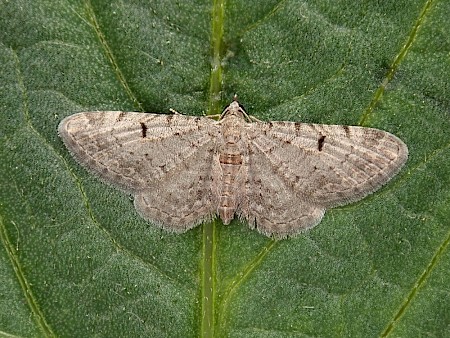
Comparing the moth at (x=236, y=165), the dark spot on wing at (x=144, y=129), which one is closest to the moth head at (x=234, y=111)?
the moth at (x=236, y=165)

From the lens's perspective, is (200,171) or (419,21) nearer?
(419,21)

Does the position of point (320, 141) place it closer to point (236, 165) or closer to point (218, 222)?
point (236, 165)

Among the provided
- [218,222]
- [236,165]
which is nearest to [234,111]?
[236,165]

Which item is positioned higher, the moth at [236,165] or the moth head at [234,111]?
the moth head at [234,111]

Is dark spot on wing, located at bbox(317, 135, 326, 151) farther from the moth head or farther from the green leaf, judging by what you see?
the moth head

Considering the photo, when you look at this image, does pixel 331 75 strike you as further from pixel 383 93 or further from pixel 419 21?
pixel 419 21

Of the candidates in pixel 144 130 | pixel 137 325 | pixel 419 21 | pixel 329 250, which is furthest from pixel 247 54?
pixel 137 325

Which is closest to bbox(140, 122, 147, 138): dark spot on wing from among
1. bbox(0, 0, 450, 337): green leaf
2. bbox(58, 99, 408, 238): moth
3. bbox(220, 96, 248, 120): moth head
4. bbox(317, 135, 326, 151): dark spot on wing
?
bbox(58, 99, 408, 238): moth

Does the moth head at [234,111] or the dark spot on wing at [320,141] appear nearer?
the moth head at [234,111]

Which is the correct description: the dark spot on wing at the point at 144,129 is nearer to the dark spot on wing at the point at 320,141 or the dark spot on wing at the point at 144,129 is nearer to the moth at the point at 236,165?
the moth at the point at 236,165
